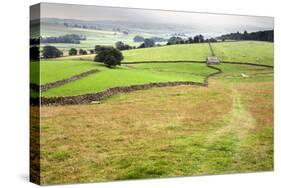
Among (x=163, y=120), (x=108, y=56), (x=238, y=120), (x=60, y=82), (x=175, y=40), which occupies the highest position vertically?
(x=175, y=40)

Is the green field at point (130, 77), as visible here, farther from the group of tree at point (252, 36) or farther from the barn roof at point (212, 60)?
the group of tree at point (252, 36)

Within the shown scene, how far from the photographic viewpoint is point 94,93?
11070mm

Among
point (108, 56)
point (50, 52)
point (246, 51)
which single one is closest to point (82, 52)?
point (108, 56)

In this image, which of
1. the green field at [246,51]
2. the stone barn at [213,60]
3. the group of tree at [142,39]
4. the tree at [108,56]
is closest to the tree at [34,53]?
the tree at [108,56]

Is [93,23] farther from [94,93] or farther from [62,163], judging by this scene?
[62,163]

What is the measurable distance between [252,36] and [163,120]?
276 centimetres

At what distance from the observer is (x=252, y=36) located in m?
12.8

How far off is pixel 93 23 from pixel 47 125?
202cm

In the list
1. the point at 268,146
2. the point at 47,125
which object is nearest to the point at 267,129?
the point at 268,146

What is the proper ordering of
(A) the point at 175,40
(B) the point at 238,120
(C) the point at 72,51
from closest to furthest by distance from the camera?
(C) the point at 72,51 < (A) the point at 175,40 < (B) the point at 238,120

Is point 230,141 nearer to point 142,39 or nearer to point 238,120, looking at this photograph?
point 238,120

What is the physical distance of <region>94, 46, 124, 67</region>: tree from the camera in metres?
11.2

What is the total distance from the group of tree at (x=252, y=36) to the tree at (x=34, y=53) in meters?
3.84

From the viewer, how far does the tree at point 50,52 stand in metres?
10.6
